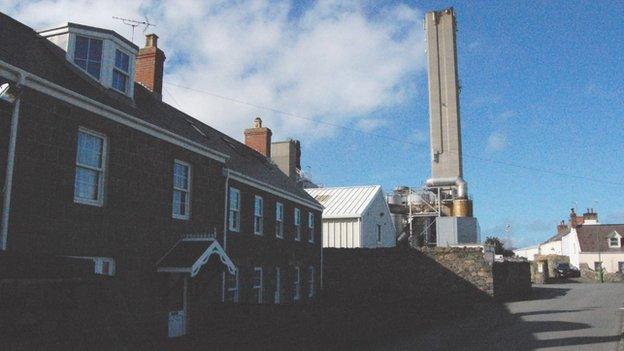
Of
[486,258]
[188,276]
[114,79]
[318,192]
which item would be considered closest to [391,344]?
[188,276]

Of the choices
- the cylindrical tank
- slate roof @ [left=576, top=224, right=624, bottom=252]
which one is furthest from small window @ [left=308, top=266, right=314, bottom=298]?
slate roof @ [left=576, top=224, right=624, bottom=252]

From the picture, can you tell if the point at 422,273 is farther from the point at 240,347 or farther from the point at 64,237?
the point at 64,237

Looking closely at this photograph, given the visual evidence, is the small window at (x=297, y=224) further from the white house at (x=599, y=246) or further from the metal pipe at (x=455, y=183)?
the white house at (x=599, y=246)

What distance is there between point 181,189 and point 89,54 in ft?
15.2

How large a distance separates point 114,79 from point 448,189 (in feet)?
108

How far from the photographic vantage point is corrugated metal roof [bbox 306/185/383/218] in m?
37.8

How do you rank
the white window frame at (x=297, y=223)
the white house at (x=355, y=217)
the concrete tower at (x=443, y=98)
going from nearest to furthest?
the white window frame at (x=297, y=223), the white house at (x=355, y=217), the concrete tower at (x=443, y=98)

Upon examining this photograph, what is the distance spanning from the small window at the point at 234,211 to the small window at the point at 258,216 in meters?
1.54

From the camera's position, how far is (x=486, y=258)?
92.9 ft

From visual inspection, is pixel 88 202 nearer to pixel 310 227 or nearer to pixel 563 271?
pixel 310 227

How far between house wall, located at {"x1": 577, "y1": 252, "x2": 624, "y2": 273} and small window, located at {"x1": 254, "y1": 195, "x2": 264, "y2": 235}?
50.9 m

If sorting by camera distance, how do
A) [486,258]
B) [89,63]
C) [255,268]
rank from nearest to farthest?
[89,63] < [255,268] < [486,258]

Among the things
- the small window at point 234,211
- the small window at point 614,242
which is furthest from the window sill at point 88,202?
the small window at point 614,242

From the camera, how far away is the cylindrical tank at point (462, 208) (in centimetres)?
4222
